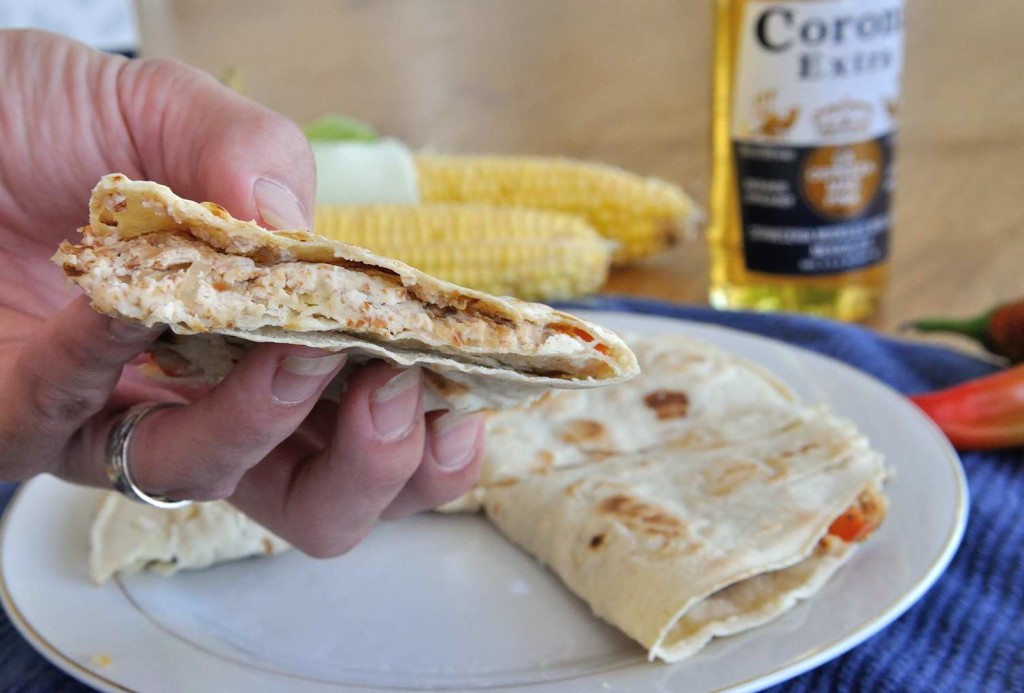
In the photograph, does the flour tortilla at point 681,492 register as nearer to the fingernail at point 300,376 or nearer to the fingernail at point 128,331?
the fingernail at point 300,376

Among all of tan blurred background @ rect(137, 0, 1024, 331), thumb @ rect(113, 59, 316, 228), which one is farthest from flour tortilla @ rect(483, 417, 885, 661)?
tan blurred background @ rect(137, 0, 1024, 331)

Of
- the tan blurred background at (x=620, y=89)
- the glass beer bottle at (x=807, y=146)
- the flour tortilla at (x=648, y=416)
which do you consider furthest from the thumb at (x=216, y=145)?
the tan blurred background at (x=620, y=89)

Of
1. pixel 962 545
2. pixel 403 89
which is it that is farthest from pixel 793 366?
pixel 403 89

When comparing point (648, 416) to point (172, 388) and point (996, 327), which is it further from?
point (996, 327)

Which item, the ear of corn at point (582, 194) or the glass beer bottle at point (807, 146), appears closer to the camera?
the glass beer bottle at point (807, 146)

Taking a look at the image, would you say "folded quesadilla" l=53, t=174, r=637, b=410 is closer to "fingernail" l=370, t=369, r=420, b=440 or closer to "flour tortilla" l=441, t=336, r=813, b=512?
"fingernail" l=370, t=369, r=420, b=440

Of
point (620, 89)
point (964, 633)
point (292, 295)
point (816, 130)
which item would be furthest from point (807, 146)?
point (620, 89)
